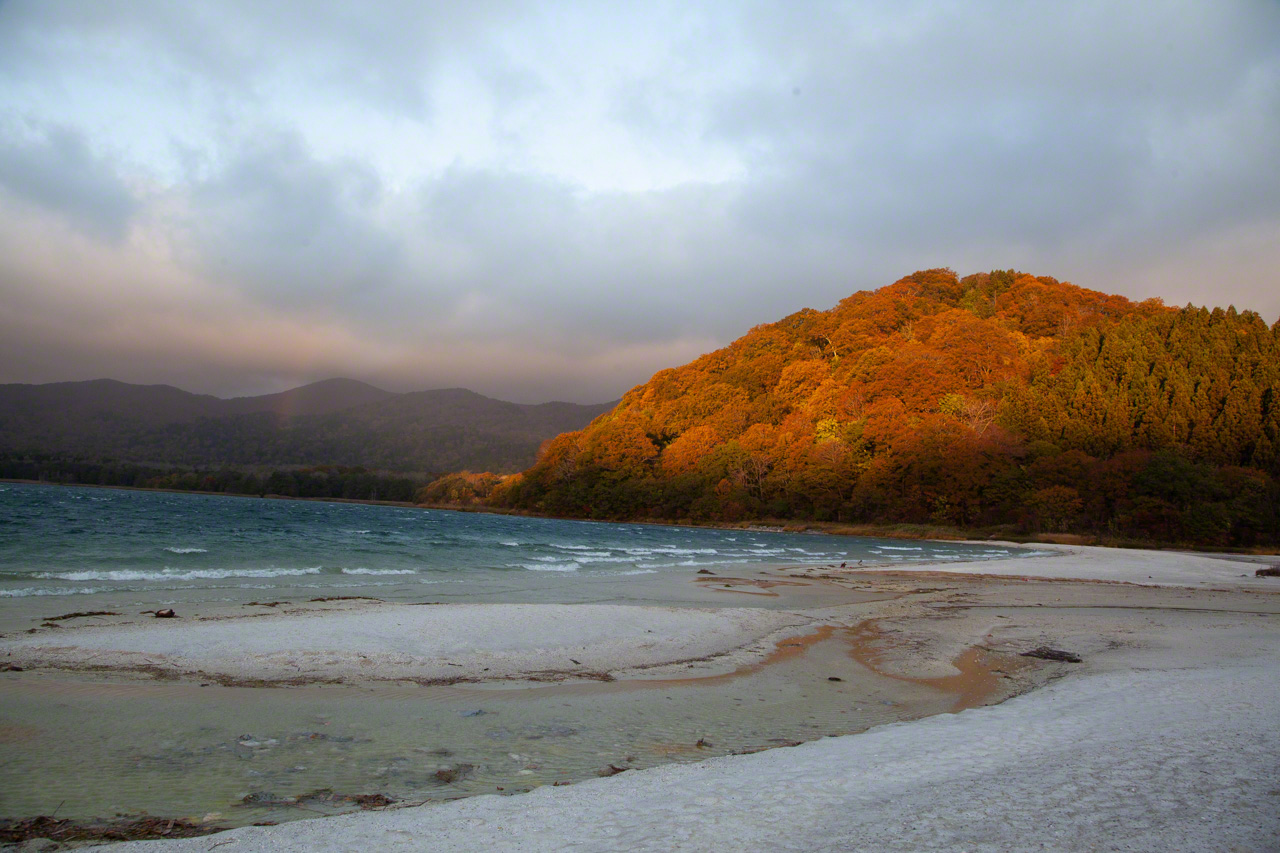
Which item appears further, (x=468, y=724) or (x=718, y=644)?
(x=718, y=644)

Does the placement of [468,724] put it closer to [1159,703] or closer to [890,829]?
[890,829]

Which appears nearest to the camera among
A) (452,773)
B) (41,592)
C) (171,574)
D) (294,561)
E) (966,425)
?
(452,773)

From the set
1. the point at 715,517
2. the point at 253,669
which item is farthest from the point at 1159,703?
the point at 715,517

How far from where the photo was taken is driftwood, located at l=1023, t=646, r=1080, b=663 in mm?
8938

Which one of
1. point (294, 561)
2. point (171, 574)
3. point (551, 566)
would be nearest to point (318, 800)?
point (171, 574)

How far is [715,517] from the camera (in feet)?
270

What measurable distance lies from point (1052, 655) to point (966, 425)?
205ft

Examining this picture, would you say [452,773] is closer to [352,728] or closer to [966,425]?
[352,728]

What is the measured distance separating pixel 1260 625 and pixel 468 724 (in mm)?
14539

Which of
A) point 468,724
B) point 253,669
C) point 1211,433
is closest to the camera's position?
point 468,724

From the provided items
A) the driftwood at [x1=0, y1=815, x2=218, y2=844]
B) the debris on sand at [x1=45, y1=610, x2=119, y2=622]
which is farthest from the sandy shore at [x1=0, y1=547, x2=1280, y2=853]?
the debris on sand at [x1=45, y1=610, x2=119, y2=622]

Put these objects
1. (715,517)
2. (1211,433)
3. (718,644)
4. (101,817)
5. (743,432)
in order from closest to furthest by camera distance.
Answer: (101,817) < (718,644) < (1211,433) < (715,517) < (743,432)

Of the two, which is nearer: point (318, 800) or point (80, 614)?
point (318, 800)

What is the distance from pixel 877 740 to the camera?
17.0 ft
